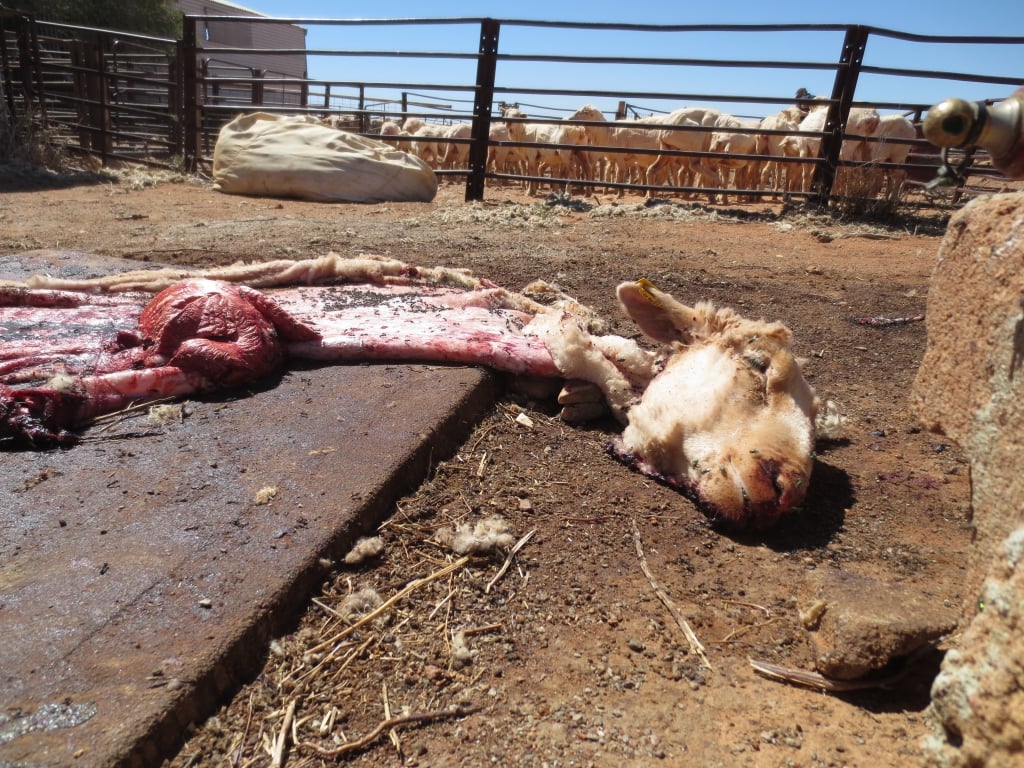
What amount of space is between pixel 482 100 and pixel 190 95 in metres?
4.92

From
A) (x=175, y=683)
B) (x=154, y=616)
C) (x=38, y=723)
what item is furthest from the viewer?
(x=154, y=616)

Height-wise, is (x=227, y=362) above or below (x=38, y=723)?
above

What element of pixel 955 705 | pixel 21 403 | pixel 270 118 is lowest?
pixel 21 403

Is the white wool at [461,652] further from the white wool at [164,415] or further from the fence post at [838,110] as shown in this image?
the fence post at [838,110]

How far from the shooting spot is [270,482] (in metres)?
2.20

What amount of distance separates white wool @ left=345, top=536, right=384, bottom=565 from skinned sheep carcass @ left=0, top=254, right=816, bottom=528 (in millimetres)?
1033

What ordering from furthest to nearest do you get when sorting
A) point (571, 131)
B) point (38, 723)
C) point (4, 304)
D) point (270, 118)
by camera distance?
point (571, 131) < point (270, 118) < point (4, 304) < point (38, 723)

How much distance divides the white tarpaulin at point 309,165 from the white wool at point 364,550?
7.71 meters

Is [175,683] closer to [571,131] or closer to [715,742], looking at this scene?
[715,742]

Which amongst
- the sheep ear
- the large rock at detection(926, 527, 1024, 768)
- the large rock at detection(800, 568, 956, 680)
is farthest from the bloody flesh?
the large rock at detection(926, 527, 1024, 768)

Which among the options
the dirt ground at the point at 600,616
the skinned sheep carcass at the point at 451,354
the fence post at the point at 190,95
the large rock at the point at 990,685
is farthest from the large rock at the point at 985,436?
the fence post at the point at 190,95

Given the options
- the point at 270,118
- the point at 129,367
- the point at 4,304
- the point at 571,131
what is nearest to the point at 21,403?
the point at 129,367

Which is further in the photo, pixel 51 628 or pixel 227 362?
pixel 227 362

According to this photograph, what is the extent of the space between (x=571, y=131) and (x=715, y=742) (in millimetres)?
15215
